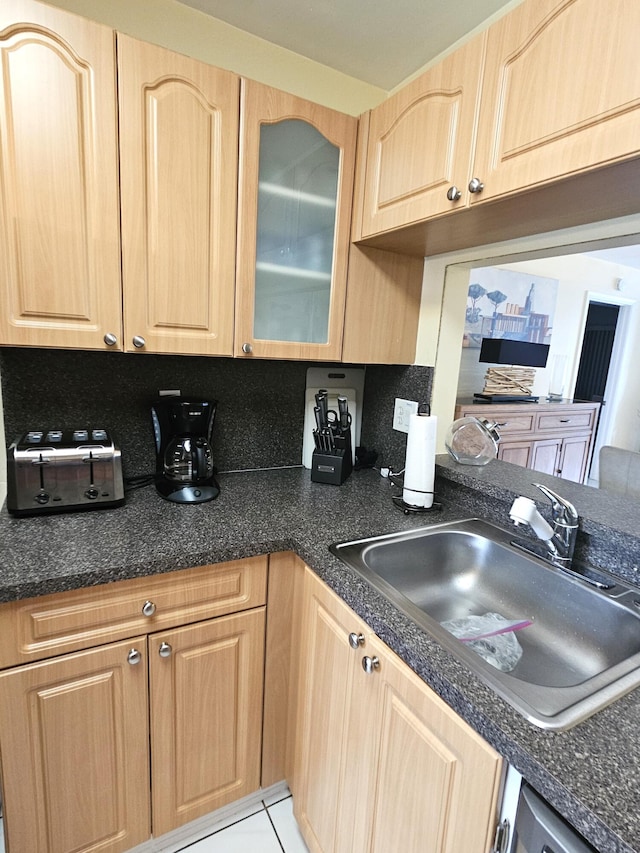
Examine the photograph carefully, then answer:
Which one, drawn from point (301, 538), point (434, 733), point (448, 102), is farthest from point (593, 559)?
point (448, 102)

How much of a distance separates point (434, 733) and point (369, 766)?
10.3 inches

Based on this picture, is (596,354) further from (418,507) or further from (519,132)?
(519,132)

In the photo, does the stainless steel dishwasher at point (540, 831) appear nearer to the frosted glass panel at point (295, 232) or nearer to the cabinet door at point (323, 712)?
the cabinet door at point (323, 712)

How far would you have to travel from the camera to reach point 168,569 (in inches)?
41.2

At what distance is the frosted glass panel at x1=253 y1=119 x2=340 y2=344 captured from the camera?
133 cm

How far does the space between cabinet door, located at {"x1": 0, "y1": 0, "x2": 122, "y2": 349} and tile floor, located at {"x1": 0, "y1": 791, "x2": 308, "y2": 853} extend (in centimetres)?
142

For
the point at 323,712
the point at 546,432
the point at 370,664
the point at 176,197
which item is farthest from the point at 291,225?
the point at 546,432

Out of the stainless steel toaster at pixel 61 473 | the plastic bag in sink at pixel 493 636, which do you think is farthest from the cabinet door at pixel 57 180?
the plastic bag in sink at pixel 493 636

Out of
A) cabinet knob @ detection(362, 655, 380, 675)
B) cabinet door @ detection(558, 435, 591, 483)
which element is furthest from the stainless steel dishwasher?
cabinet door @ detection(558, 435, 591, 483)

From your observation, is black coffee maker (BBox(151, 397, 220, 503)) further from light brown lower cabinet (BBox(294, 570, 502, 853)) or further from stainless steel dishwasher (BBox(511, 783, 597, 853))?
stainless steel dishwasher (BBox(511, 783, 597, 853))

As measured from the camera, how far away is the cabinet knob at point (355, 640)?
911 mm

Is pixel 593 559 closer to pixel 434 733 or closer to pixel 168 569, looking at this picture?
pixel 434 733

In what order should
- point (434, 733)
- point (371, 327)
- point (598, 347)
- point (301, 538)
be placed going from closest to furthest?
point (434, 733) < point (301, 538) < point (371, 327) < point (598, 347)

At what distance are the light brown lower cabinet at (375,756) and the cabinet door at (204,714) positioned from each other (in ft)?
0.50
